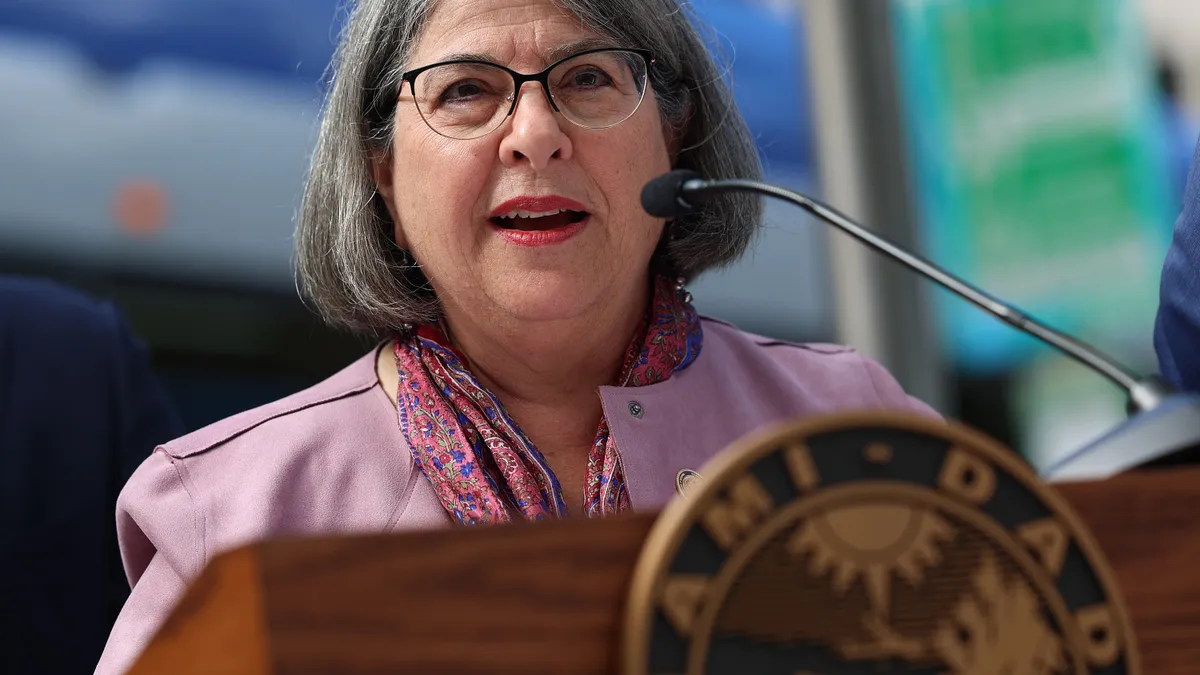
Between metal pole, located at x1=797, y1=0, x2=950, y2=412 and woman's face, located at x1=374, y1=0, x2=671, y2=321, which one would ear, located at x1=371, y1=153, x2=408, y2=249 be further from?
metal pole, located at x1=797, y1=0, x2=950, y2=412

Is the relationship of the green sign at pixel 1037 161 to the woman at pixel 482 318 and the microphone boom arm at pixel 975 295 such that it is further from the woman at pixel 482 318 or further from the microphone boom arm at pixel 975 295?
the microphone boom arm at pixel 975 295

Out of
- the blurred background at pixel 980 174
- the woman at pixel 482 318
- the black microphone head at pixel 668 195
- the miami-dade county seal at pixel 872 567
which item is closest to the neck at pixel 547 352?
the woman at pixel 482 318

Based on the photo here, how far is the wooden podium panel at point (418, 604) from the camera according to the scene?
0.72 meters

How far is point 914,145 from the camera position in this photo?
152 inches

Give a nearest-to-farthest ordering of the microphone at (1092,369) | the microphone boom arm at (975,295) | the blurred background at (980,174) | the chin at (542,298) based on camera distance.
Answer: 1. the microphone at (1092,369)
2. the microphone boom arm at (975,295)
3. the chin at (542,298)
4. the blurred background at (980,174)

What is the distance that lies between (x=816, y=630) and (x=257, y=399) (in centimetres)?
239

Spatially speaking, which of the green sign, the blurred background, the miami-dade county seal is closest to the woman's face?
the miami-dade county seal

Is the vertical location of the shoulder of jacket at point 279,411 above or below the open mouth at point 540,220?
below

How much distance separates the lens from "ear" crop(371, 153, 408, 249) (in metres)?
1.86

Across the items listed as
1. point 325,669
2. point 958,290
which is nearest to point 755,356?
point 958,290

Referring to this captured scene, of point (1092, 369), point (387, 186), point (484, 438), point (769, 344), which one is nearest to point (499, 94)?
point (387, 186)

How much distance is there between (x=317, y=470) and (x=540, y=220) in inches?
16.3

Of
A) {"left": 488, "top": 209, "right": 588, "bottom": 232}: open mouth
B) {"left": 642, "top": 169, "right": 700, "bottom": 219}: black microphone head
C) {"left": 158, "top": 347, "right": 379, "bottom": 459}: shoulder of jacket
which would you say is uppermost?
{"left": 642, "top": 169, "right": 700, "bottom": 219}: black microphone head

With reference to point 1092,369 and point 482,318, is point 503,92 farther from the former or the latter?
point 1092,369
